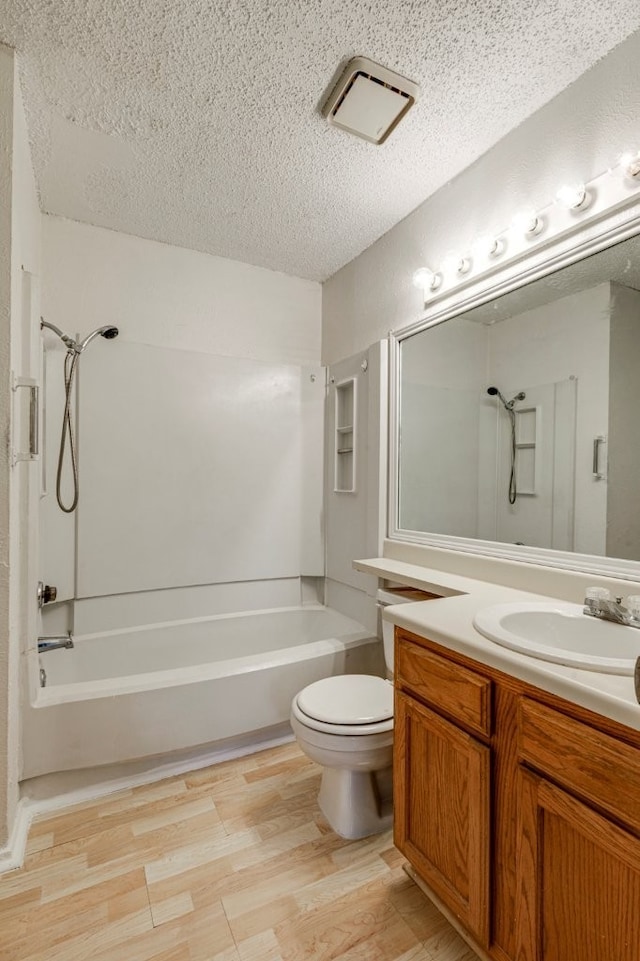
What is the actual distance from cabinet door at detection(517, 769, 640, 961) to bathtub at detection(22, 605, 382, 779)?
1.20 m

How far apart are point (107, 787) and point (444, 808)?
134 centimetres

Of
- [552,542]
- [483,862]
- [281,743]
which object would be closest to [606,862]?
[483,862]

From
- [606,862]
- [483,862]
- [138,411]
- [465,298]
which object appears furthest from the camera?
[138,411]

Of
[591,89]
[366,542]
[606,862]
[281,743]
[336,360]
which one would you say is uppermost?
[591,89]

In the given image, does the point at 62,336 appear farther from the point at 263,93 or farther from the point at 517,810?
the point at 517,810

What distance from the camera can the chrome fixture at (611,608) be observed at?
104 cm

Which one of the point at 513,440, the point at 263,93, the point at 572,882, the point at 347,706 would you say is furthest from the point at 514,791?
the point at 263,93

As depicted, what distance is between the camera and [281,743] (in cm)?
199

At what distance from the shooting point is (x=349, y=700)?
1545 mm

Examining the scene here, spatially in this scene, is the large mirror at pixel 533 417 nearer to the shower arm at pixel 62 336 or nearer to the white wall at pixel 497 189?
the white wall at pixel 497 189

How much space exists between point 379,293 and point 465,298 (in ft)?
2.09

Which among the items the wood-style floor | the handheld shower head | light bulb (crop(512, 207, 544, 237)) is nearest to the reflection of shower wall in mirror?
light bulb (crop(512, 207, 544, 237))

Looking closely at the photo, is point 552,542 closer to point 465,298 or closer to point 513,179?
point 465,298

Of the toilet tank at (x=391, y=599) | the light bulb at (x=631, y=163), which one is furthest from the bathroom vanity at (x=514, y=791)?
the light bulb at (x=631, y=163)
